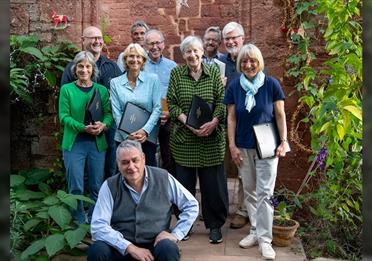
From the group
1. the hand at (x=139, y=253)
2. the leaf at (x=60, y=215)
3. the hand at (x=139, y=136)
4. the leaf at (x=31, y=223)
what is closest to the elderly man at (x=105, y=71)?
the hand at (x=139, y=136)

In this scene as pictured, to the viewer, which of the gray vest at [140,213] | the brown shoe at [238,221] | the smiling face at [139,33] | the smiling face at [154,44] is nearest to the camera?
the gray vest at [140,213]

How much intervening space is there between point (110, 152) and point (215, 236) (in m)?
1.23

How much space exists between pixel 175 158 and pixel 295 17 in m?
2.04

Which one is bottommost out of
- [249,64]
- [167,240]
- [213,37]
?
[167,240]

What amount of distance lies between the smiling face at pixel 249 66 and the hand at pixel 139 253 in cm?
156

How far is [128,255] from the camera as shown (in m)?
3.03

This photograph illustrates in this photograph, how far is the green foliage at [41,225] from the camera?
3.56 m

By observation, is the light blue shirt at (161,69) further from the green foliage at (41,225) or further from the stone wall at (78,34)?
the green foliage at (41,225)

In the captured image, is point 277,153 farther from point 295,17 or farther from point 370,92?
point 370,92

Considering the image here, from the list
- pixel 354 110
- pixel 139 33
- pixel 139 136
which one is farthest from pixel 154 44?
pixel 354 110

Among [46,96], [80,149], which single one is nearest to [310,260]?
[80,149]

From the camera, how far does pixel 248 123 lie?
12.6 ft

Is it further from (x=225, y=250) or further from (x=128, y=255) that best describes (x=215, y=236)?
(x=128, y=255)

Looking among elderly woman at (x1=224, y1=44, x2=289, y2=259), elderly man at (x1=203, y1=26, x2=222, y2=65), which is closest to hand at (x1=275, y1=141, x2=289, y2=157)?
elderly woman at (x1=224, y1=44, x2=289, y2=259)
